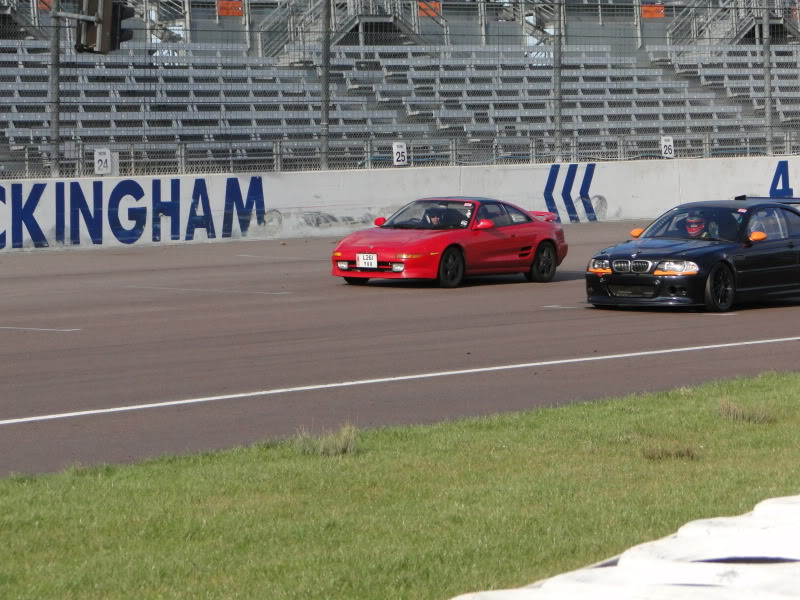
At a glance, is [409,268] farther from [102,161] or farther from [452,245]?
[102,161]

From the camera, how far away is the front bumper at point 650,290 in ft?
52.0

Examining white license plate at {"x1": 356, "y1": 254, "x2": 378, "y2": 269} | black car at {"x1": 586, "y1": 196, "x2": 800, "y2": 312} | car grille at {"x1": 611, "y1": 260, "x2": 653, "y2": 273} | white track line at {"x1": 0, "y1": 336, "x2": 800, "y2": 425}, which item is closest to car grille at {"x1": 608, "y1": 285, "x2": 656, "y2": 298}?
black car at {"x1": 586, "y1": 196, "x2": 800, "y2": 312}

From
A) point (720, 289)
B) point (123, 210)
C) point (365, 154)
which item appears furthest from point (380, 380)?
point (365, 154)

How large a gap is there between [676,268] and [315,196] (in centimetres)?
1380

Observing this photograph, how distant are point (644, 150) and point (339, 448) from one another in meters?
27.6

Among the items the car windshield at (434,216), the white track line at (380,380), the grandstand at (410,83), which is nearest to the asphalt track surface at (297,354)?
the white track line at (380,380)

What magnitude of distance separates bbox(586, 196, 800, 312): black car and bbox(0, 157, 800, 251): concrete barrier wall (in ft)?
39.1

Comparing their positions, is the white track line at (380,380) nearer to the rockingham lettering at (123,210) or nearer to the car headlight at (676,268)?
the car headlight at (676,268)

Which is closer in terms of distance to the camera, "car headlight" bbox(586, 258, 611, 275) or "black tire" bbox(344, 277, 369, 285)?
"car headlight" bbox(586, 258, 611, 275)

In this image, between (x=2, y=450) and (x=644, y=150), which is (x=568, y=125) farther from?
(x=2, y=450)

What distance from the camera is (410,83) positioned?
3734 cm

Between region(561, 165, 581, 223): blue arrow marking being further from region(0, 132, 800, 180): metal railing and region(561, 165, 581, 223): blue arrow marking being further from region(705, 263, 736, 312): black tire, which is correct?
region(705, 263, 736, 312): black tire

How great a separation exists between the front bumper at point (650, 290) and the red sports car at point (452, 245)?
3.41 meters

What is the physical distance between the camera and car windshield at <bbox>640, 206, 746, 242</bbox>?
54.9 feet
